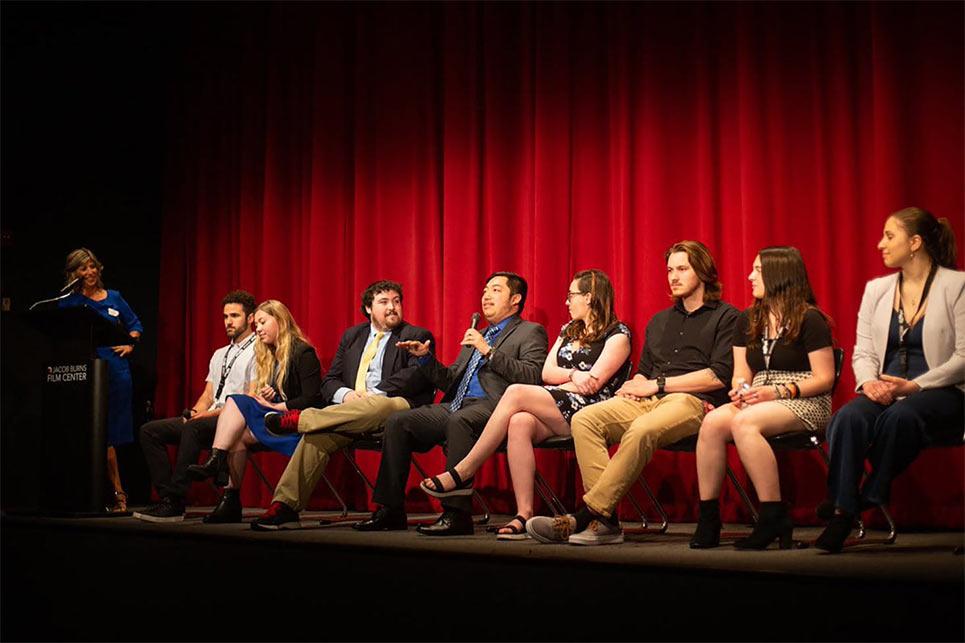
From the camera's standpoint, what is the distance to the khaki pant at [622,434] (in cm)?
354

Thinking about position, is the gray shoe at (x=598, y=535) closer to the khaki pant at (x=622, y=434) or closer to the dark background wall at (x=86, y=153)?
the khaki pant at (x=622, y=434)

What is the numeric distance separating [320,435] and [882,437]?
248cm

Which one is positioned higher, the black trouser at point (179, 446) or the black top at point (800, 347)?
the black top at point (800, 347)

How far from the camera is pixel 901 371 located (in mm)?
3381

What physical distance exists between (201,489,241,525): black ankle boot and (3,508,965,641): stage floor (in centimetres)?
82

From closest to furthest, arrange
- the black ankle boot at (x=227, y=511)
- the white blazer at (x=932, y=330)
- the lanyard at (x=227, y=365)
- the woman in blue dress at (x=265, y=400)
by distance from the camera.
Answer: the white blazer at (x=932, y=330), the black ankle boot at (x=227, y=511), the woman in blue dress at (x=265, y=400), the lanyard at (x=227, y=365)

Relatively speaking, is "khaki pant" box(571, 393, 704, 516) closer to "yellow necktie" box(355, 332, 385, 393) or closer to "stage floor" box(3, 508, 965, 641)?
"stage floor" box(3, 508, 965, 641)

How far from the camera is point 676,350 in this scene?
3.98 meters

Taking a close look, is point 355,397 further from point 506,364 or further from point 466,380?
point 506,364

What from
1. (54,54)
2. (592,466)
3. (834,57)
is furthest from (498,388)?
(54,54)

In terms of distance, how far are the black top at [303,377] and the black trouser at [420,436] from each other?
2.50 feet

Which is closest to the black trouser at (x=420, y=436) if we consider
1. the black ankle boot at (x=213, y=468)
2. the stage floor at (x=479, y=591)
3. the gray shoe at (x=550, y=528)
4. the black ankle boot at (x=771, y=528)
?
the stage floor at (x=479, y=591)

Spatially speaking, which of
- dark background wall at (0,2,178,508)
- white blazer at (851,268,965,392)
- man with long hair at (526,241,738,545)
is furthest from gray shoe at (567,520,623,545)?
dark background wall at (0,2,178,508)

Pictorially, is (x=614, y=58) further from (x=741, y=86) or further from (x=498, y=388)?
(x=498, y=388)
